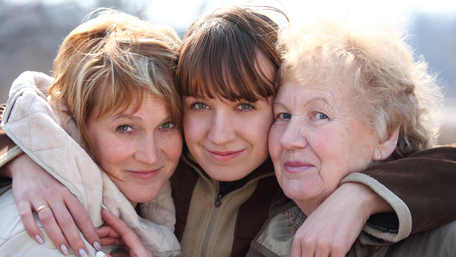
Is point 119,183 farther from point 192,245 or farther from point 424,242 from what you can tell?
point 424,242

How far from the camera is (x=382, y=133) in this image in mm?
1725

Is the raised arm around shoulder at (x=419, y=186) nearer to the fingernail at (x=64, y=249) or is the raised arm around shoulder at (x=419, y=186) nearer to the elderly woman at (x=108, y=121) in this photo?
the elderly woman at (x=108, y=121)

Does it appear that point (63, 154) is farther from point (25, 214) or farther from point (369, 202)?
point (369, 202)

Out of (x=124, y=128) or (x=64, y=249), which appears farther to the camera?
(x=124, y=128)

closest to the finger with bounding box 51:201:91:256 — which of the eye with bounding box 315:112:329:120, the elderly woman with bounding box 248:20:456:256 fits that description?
the elderly woman with bounding box 248:20:456:256

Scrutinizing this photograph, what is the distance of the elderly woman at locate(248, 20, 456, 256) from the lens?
170 cm

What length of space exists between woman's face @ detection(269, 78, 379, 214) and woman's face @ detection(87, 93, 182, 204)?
0.65 metres

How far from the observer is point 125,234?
184 cm

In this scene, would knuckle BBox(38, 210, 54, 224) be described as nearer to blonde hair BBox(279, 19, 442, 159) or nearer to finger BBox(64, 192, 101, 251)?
finger BBox(64, 192, 101, 251)

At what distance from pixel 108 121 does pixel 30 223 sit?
589 millimetres

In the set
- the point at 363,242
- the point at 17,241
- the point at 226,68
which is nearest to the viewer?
the point at 17,241

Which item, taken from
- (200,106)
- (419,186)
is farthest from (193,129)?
(419,186)

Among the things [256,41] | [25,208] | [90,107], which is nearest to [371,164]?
[256,41]

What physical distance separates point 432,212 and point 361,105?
55 cm
